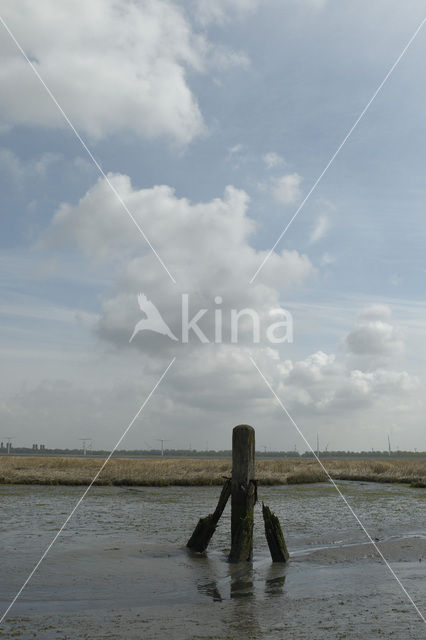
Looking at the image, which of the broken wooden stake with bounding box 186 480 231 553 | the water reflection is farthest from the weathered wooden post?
the water reflection

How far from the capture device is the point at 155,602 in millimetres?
9492

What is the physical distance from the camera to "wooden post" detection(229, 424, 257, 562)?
1266cm

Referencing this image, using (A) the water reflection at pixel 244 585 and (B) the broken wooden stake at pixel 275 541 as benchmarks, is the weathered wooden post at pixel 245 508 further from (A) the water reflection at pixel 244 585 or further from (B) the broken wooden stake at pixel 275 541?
(A) the water reflection at pixel 244 585

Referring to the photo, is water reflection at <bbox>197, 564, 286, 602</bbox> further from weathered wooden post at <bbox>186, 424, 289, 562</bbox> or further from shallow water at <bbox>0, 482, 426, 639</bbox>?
weathered wooden post at <bbox>186, 424, 289, 562</bbox>

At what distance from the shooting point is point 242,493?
1292 centimetres

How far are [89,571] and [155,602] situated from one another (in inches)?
106

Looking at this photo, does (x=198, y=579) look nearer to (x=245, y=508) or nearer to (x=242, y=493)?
(x=245, y=508)

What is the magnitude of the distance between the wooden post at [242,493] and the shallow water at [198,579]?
0.50 meters

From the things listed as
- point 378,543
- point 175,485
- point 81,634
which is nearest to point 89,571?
point 81,634

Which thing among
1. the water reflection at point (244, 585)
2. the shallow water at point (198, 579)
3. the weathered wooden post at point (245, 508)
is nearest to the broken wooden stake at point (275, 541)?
the weathered wooden post at point (245, 508)

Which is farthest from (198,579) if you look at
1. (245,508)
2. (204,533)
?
(204,533)

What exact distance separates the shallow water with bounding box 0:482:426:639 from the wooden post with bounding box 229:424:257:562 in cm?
50

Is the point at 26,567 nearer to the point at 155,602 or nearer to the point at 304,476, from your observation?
the point at 155,602

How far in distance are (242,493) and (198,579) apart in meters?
2.25
